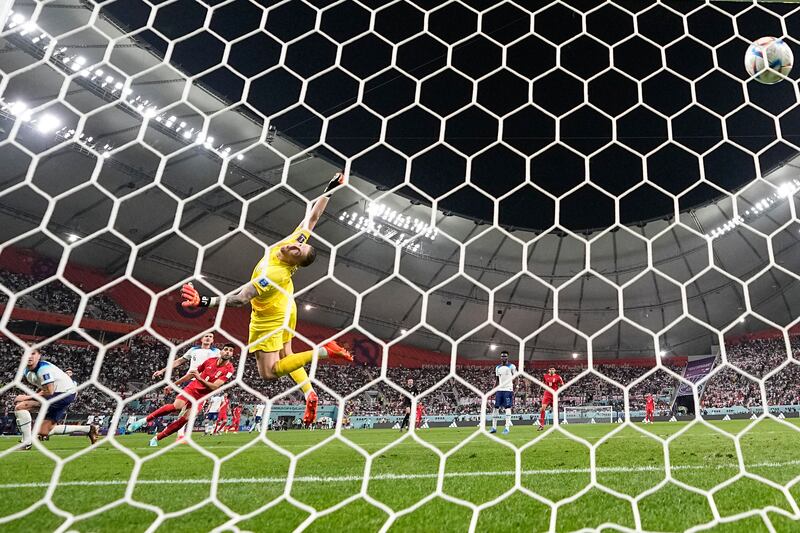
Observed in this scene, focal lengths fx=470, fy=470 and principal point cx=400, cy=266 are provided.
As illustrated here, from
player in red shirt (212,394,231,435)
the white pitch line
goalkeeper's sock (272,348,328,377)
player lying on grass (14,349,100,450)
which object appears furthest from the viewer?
player in red shirt (212,394,231,435)

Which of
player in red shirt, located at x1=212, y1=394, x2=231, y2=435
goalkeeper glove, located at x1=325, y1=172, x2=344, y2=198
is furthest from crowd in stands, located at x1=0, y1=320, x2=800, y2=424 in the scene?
goalkeeper glove, located at x1=325, y1=172, x2=344, y2=198

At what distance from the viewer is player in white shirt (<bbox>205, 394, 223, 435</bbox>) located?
26.4 ft

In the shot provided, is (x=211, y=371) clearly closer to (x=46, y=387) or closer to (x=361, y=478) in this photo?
(x=46, y=387)

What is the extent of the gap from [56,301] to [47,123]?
5.29m

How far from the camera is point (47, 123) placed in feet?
35.0

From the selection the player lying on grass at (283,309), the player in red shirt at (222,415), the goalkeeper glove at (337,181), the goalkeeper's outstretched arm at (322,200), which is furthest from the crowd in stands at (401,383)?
the goalkeeper glove at (337,181)

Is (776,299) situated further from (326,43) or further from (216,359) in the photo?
(216,359)

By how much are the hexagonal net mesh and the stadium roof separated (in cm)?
11

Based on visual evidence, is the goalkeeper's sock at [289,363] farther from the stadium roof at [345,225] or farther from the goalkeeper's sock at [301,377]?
the stadium roof at [345,225]

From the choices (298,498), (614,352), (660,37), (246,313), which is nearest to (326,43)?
(660,37)

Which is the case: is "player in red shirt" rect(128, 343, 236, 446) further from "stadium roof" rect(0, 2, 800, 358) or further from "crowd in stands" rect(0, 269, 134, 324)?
"crowd in stands" rect(0, 269, 134, 324)

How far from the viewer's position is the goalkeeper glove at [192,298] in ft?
7.11

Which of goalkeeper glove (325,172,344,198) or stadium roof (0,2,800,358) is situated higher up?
goalkeeper glove (325,172,344,198)

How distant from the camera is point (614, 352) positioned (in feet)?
71.1
